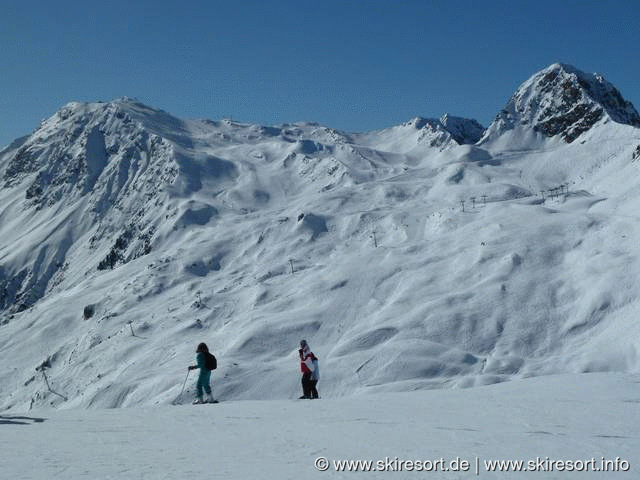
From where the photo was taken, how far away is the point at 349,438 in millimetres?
10141

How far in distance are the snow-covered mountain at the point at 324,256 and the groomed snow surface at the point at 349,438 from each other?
15.8 metres

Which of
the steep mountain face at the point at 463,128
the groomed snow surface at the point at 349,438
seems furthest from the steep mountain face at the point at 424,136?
the groomed snow surface at the point at 349,438

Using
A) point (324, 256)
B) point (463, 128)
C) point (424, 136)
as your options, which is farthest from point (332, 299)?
point (463, 128)

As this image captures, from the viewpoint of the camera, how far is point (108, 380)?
146 ft

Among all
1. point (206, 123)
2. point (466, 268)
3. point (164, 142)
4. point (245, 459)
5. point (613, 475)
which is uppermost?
point (206, 123)

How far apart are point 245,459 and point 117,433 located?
10.2 feet

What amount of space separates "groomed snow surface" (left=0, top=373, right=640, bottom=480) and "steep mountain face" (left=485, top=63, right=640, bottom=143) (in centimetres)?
8832

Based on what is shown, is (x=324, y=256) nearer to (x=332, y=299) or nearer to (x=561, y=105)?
(x=332, y=299)

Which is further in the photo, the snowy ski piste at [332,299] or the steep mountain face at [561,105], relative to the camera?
the steep mountain face at [561,105]

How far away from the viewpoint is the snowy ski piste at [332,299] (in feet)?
32.5

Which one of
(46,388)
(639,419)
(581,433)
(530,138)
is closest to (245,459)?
(581,433)

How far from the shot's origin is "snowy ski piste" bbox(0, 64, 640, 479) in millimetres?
9906

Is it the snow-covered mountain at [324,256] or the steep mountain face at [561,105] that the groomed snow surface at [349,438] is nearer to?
the snow-covered mountain at [324,256]

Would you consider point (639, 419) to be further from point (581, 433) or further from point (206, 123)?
point (206, 123)
